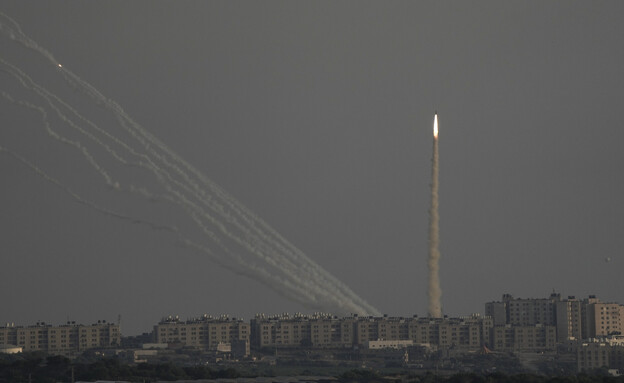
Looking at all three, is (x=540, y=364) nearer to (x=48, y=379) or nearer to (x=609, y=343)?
(x=609, y=343)

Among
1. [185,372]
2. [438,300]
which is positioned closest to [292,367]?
[438,300]

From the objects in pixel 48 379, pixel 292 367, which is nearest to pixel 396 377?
pixel 48 379

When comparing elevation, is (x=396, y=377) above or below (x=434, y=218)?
below

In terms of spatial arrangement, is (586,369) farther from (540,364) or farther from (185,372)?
(185,372)

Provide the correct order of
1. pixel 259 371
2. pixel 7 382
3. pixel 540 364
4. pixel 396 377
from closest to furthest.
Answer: pixel 7 382, pixel 396 377, pixel 259 371, pixel 540 364

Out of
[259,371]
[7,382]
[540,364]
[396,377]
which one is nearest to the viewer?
[7,382]

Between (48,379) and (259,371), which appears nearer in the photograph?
(48,379)

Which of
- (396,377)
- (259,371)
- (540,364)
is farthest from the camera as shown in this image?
(540,364)

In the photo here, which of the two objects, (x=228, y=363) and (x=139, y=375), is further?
(x=228, y=363)

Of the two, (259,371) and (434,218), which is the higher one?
(434,218)
